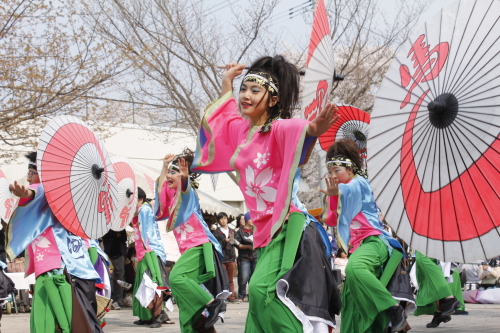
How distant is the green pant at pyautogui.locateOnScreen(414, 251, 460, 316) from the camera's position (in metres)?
7.51

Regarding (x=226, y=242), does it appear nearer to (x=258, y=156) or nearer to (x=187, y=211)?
(x=187, y=211)

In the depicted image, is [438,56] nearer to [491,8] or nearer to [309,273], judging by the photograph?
[491,8]

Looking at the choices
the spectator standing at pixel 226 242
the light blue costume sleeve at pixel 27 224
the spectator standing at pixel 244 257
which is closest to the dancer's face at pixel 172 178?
the light blue costume sleeve at pixel 27 224

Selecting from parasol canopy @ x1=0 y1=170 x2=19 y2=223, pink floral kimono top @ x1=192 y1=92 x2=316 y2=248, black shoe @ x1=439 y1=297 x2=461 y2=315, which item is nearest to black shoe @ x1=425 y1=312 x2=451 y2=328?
black shoe @ x1=439 y1=297 x2=461 y2=315

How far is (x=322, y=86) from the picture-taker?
583 cm

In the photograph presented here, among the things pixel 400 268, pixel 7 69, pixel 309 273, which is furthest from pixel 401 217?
pixel 7 69

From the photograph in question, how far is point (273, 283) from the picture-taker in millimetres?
3736

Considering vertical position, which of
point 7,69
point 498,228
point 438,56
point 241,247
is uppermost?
point 7,69

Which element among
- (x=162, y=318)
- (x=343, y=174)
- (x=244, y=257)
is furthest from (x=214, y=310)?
(x=244, y=257)

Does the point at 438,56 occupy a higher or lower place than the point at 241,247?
higher

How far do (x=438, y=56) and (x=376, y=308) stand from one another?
2625mm

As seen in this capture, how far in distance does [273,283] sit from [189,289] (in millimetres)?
2865

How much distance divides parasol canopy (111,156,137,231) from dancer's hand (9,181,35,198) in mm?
3578

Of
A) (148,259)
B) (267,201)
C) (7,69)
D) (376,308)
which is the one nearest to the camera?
(267,201)
